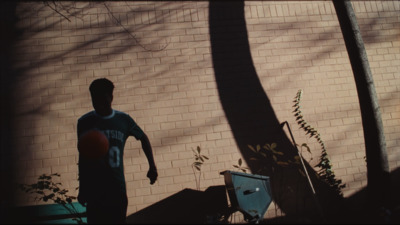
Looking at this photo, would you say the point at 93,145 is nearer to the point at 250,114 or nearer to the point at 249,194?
the point at 249,194

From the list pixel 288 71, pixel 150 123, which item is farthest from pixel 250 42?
pixel 150 123

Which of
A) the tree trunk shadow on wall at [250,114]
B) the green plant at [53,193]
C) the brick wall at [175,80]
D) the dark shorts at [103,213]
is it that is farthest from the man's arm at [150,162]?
the tree trunk shadow on wall at [250,114]

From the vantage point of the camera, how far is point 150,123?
454 cm


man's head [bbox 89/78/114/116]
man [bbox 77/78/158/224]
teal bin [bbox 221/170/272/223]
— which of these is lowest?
teal bin [bbox 221/170/272/223]

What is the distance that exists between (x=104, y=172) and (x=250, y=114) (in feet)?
8.84

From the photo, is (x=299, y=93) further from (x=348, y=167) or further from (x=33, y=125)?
(x=33, y=125)

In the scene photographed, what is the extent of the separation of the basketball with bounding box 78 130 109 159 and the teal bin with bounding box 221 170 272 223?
1.58 metres

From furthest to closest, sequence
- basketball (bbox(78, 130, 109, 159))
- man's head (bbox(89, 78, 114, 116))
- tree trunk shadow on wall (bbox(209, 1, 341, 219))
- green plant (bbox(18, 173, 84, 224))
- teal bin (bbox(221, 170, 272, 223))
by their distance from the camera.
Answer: tree trunk shadow on wall (bbox(209, 1, 341, 219)) → teal bin (bbox(221, 170, 272, 223)) → green plant (bbox(18, 173, 84, 224)) → man's head (bbox(89, 78, 114, 116)) → basketball (bbox(78, 130, 109, 159))

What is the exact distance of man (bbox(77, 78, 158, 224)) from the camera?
104 inches

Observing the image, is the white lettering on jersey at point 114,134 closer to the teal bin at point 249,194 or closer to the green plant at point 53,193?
the green plant at point 53,193

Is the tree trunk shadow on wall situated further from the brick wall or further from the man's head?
the man's head

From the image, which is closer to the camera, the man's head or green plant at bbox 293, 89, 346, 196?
the man's head

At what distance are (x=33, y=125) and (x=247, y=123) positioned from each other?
128 inches

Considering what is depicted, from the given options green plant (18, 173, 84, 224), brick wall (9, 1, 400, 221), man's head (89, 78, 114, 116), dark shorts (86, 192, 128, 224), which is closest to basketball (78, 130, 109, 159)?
man's head (89, 78, 114, 116)
